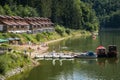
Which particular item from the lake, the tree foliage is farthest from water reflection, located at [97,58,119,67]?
the tree foliage

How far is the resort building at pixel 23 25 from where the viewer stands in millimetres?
107188

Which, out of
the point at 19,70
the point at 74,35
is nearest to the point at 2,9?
the point at 74,35

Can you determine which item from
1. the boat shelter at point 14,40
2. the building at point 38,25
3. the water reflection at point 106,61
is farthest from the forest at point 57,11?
the water reflection at point 106,61

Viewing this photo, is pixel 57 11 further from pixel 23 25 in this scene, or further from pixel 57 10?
pixel 23 25

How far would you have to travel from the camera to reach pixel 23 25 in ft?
393

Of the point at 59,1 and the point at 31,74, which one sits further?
the point at 59,1

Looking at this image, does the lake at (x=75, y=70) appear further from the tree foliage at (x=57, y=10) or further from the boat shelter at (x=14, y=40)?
the tree foliage at (x=57, y=10)

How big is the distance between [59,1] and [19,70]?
115 meters

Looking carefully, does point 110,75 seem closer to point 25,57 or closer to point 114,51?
point 25,57

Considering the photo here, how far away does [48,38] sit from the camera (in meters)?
123

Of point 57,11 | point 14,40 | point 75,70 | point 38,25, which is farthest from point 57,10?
point 75,70

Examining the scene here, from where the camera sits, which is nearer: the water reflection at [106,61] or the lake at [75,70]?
the lake at [75,70]

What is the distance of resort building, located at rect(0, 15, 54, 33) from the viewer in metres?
107

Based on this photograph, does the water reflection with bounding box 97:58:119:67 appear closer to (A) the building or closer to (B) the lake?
(B) the lake
